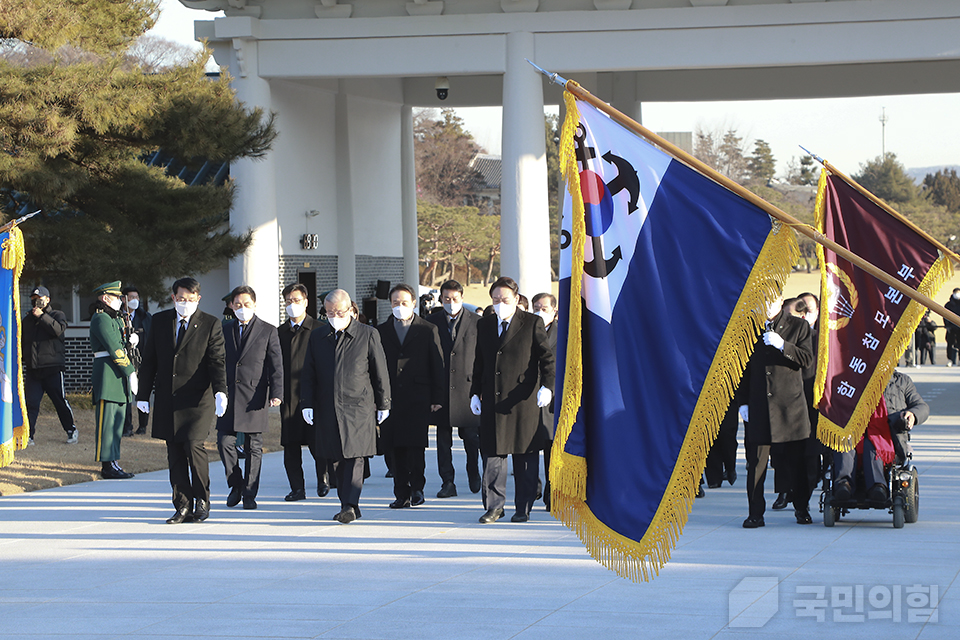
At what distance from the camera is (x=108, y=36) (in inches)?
679

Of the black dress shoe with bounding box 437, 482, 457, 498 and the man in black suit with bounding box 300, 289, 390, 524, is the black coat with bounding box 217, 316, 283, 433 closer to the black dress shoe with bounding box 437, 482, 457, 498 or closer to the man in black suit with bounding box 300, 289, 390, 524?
the man in black suit with bounding box 300, 289, 390, 524

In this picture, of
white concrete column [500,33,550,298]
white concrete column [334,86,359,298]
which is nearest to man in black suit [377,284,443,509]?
white concrete column [500,33,550,298]

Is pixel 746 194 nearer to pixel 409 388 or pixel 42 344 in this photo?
pixel 409 388

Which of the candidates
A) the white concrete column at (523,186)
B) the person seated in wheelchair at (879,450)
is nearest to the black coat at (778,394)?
the person seated in wheelchair at (879,450)

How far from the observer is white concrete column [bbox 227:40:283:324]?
1938 centimetres

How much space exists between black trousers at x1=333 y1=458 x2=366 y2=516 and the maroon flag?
3658 mm

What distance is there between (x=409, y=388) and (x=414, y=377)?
0.37 ft

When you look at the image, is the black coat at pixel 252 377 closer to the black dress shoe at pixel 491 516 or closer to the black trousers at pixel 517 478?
the black trousers at pixel 517 478

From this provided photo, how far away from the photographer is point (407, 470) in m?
10.2

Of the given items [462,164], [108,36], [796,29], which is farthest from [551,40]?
[462,164]

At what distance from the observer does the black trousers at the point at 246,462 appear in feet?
32.9

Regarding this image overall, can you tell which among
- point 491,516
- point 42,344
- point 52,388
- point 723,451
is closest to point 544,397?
point 491,516

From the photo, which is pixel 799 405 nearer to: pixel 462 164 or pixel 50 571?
pixel 50 571

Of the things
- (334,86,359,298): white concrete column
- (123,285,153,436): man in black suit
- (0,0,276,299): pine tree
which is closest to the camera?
(0,0,276,299): pine tree
